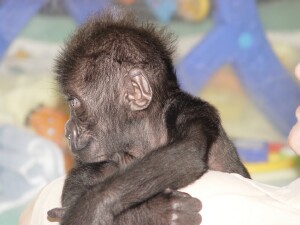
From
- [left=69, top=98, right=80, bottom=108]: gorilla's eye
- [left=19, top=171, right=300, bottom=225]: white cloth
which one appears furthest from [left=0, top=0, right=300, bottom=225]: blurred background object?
[left=19, top=171, right=300, bottom=225]: white cloth

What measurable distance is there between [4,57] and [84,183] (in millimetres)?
1696

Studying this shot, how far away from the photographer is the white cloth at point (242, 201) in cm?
131

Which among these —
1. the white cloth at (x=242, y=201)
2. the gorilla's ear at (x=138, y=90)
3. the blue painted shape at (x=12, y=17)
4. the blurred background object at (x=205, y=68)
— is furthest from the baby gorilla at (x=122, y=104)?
the blue painted shape at (x=12, y=17)

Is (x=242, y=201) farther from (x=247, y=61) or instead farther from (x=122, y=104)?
(x=247, y=61)

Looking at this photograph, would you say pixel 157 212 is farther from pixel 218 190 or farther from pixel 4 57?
pixel 4 57

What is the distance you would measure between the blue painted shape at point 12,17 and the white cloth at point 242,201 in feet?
5.96

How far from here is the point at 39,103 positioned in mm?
3115

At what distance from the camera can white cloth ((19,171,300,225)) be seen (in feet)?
4.30

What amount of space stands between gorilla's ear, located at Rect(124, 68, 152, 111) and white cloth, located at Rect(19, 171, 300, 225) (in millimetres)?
275

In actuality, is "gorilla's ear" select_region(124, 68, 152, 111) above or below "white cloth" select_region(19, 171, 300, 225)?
above

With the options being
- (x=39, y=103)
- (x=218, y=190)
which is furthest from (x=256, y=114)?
(x=218, y=190)

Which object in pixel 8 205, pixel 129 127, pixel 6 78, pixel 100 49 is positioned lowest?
pixel 129 127

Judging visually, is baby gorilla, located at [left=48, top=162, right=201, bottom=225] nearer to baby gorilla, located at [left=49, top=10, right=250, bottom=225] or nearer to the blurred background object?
baby gorilla, located at [left=49, top=10, right=250, bottom=225]

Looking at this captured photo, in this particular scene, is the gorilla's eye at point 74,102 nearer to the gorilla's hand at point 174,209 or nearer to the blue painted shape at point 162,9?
the gorilla's hand at point 174,209
